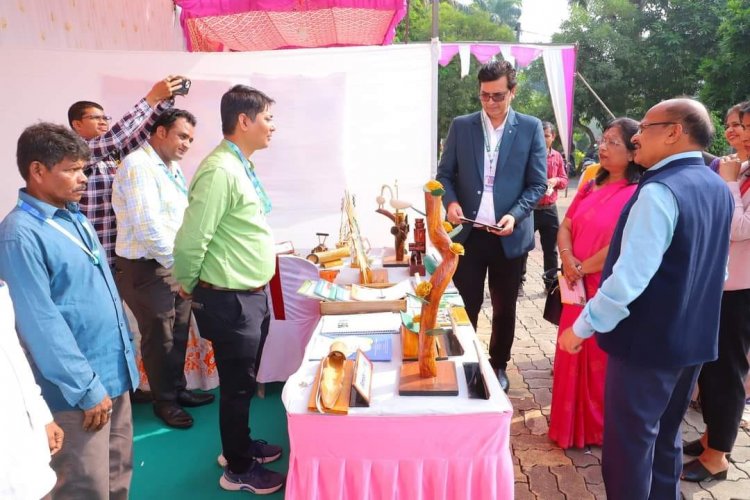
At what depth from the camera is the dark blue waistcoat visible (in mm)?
1476

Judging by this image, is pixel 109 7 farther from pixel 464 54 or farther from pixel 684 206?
pixel 464 54

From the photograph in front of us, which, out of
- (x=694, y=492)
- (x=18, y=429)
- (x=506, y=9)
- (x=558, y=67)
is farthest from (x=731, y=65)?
(x=506, y=9)

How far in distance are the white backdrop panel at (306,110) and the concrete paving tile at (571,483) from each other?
2.46 m

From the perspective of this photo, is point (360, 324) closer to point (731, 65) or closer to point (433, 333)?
point (433, 333)

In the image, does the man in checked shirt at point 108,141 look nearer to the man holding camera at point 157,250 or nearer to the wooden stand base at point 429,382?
the man holding camera at point 157,250

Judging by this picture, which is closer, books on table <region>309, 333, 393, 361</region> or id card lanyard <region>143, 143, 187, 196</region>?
books on table <region>309, 333, 393, 361</region>

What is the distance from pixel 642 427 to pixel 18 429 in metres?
1.76

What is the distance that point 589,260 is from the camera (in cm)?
223

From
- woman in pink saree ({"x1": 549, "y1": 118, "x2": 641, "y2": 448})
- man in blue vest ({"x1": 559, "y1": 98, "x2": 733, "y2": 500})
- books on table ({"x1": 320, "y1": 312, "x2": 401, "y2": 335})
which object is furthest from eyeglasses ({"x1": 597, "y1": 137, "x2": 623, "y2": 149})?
books on table ({"x1": 320, "y1": 312, "x2": 401, "y2": 335})

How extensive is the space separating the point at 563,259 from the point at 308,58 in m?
2.71

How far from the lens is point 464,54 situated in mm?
7398

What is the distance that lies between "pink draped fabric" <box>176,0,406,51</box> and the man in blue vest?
8.88 ft

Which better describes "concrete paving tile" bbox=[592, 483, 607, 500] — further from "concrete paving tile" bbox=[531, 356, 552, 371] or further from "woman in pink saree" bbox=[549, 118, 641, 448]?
"concrete paving tile" bbox=[531, 356, 552, 371]

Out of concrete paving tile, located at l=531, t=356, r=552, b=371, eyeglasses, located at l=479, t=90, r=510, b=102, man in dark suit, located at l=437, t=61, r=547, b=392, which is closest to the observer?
eyeglasses, located at l=479, t=90, r=510, b=102
